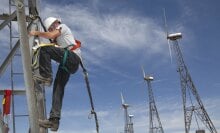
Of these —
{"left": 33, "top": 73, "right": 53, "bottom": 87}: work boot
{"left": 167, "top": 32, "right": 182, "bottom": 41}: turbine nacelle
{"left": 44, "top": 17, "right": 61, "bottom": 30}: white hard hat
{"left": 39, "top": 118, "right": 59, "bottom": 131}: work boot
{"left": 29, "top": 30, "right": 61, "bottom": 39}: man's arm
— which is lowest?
{"left": 39, "top": 118, "right": 59, "bottom": 131}: work boot

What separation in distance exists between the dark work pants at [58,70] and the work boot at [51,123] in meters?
0.08

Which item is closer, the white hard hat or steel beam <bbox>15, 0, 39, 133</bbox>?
steel beam <bbox>15, 0, 39, 133</bbox>

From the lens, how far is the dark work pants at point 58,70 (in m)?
7.46

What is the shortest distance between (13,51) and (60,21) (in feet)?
6.10

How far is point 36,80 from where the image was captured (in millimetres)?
7258

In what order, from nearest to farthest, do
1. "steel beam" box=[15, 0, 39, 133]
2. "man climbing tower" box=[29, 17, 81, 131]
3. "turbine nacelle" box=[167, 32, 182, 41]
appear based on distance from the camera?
"steel beam" box=[15, 0, 39, 133]
"man climbing tower" box=[29, 17, 81, 131]
"turbine nacelle" box=[167, 32, 182, 41]

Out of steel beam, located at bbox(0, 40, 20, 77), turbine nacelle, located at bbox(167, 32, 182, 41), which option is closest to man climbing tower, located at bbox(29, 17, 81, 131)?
steel beam, located at bbox(0, 40, 20, 77)

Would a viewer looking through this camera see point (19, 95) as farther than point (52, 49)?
Yes

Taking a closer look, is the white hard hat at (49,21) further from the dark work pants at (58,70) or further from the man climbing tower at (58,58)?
the dark work pants at (58,70)

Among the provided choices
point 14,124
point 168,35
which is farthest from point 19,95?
point 168,35

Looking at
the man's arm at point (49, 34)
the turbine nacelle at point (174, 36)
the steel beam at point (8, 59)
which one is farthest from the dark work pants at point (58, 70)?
the turbine nacelle at point (174, 36)

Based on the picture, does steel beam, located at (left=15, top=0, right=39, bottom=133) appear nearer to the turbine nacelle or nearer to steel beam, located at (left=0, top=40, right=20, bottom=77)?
steel beam, located at (left=0, top=40, right=20, bottom=77)

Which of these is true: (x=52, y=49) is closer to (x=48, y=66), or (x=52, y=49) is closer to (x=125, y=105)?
(x=48, y=66)

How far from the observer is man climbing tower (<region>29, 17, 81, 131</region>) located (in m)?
7.43
